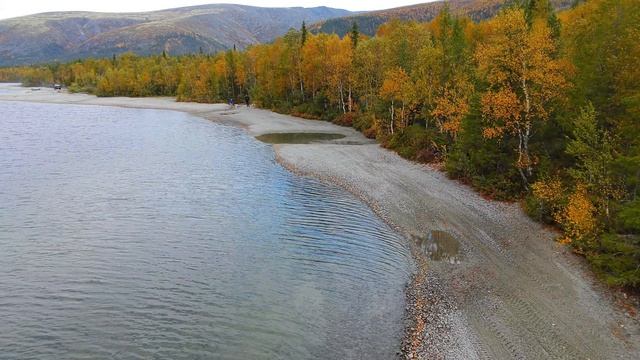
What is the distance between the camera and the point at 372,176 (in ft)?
153

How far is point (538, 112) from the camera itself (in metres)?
35.0

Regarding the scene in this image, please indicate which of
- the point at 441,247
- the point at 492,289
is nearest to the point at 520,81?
the point at 441,247

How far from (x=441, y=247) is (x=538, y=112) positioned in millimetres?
14877

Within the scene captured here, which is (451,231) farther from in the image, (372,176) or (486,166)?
(372,176)

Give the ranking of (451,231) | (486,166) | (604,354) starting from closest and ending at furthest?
(604,354) < (451,231) < (486,166)

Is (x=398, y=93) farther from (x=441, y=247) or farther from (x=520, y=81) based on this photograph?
(x=441, y=247)

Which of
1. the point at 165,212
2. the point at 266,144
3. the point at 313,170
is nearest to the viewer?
the point at 165,212

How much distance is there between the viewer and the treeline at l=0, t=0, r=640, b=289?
24.9m

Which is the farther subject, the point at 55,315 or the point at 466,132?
the point at 466,132

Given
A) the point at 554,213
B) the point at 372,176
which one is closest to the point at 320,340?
the point at 554,213

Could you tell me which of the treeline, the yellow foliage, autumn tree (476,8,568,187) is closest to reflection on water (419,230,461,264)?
the yellow foliage

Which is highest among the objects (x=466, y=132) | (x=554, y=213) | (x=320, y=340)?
(x=466, y=132)

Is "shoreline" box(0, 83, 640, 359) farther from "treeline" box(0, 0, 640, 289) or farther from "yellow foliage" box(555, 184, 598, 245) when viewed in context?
"treeline" box(0, 0, 640, 289)

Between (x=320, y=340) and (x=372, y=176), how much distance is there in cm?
2895
